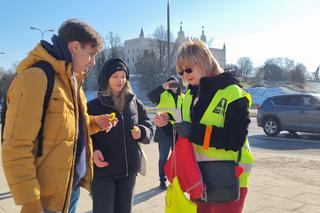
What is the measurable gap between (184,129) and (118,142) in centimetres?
98

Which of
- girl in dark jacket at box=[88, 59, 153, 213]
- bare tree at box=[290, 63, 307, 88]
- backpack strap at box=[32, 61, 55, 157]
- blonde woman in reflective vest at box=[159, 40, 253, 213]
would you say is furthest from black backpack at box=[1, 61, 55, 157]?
bare tree at box=[290, 63, 307, 88]

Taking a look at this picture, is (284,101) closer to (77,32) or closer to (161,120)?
(161,120)

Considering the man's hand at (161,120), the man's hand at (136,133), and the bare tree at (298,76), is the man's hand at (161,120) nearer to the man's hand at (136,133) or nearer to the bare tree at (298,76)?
the man's hand at (136,133)

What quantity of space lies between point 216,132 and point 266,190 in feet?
12.8

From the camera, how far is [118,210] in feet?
11.4

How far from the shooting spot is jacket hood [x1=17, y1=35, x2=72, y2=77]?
2270mm

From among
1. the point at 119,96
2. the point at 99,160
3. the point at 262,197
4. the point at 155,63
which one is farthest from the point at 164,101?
the point at 155,63

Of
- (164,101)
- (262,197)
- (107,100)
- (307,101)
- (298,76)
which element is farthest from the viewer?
(298,76)

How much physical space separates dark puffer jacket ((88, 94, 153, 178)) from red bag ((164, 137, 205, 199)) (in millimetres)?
788

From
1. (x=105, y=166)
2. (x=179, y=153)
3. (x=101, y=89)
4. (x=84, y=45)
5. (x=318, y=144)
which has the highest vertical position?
(x=84, y=45)

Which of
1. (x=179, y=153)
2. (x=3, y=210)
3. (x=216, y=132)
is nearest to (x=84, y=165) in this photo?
(x=179, y=153)

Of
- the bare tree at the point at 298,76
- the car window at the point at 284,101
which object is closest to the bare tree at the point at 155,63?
the bare tree at the point at 298,76

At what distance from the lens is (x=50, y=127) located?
220 centimetres

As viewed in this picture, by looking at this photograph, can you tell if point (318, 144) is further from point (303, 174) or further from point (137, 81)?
point (137, 81)
